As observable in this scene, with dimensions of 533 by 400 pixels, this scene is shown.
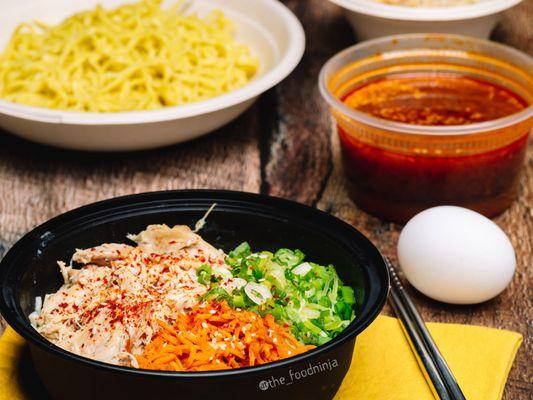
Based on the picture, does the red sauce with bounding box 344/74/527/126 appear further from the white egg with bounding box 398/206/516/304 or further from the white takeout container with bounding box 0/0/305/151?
the white egg with bounding box 398/206/516/304

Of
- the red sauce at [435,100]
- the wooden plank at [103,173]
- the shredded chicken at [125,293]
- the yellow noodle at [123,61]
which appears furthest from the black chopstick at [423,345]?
the yellow noodle at [123,61]

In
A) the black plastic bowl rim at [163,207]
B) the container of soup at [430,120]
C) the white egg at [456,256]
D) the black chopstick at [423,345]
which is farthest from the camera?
the container of soup at [430,120]

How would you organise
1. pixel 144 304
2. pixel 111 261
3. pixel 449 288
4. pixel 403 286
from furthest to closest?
pixel 403 286
pixel 449 288
pixel 111 261
pixel 144 304

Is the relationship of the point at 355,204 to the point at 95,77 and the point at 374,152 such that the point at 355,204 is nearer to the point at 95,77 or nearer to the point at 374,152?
the point at 374,152

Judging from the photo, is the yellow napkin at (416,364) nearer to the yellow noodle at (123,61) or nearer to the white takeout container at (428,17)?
the yellow noodle at (123,61)

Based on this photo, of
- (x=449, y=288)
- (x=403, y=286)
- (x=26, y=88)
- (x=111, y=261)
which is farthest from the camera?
(x=26, y=88)

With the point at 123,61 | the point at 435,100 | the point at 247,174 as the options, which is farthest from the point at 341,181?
the point at 123,61

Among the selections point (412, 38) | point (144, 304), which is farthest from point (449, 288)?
point (412, 38)
